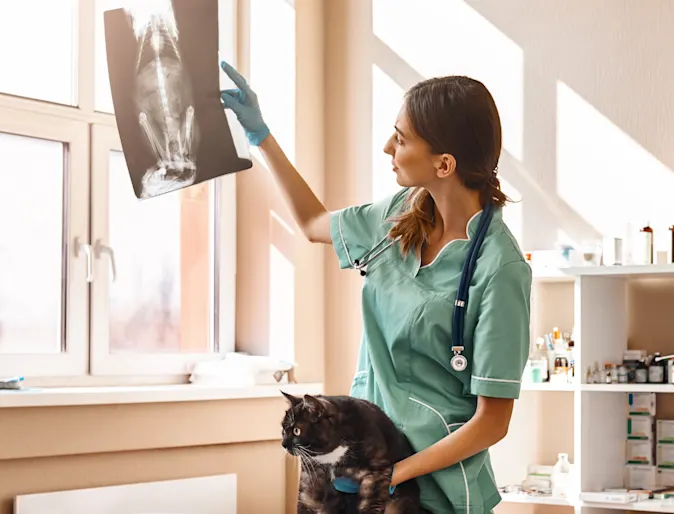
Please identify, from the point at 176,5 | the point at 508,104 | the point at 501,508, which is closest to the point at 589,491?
the point at 501,508

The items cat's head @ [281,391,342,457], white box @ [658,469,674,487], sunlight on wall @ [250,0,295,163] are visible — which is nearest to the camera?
cat's head @ [281,391,342,457]

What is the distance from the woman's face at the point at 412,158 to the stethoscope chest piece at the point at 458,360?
306 mm

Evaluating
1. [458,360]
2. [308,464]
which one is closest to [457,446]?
[458,360]

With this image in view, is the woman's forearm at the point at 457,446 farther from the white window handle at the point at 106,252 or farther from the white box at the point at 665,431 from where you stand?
the white window handle at the point at 106,252

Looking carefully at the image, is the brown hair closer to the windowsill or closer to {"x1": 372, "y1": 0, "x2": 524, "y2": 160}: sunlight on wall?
the windowsill

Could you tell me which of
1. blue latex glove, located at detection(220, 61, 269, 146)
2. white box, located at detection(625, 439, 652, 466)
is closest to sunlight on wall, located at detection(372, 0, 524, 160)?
white box, located at detection(625, 439, 652, 466)

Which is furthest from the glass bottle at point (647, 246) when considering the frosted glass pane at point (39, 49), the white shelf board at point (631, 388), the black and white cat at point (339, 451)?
the frosted glass pane at point (39, 49)

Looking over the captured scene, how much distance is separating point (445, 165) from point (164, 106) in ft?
3.17

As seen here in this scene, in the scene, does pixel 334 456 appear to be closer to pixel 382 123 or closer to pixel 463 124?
pixel 463 124

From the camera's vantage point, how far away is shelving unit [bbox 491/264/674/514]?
296 centimetres

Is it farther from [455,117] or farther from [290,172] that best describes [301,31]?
[455,117]

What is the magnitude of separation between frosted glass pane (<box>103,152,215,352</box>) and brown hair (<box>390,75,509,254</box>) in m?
1.68

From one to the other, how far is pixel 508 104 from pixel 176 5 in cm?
134

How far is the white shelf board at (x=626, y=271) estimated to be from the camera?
289 centimetres
